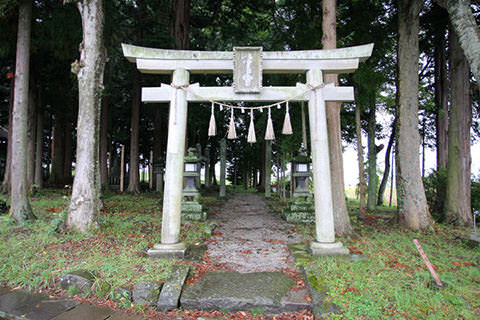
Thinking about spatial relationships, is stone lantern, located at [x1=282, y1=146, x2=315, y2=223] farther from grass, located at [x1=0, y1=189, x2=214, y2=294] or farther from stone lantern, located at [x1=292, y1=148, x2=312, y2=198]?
grass, located at [x1=0, y1=189, x2=214, y2=294]

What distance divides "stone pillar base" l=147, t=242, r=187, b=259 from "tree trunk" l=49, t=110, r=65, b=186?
528 inches

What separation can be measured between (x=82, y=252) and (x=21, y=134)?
3.72 meters

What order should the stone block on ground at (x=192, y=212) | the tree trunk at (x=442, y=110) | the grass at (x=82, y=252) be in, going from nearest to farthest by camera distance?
1. the grass at (x=82, y=252)
2. the stone block on ground at (x=192, y=212)
3. the tree trunk at (x=442, y=110)

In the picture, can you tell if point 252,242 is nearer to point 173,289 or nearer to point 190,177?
point 173,289

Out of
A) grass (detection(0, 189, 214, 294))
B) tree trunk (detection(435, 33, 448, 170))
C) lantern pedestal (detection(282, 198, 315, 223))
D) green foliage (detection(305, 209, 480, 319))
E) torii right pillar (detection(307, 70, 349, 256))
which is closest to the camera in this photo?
green foliage (detection(305, 209, 480, 319))

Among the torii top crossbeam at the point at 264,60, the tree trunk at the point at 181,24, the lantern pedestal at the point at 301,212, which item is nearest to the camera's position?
the torii top crossbeam at the point at 264,60

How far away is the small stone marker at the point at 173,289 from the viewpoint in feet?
11.4

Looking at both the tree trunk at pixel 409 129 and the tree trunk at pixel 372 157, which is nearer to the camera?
the tree trunk at pixel 409 129

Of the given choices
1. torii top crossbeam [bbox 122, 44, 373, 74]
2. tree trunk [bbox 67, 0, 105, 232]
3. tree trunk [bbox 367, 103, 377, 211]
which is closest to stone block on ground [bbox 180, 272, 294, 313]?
tree trunk [bbox 67, 0, 105, 232]

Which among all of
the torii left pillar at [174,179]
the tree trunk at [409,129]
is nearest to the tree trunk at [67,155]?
the torii left pillar at [174,179]

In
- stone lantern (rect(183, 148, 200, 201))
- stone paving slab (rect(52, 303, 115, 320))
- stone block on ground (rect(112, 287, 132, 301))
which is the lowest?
stone paving slab (rect(52, 303, 115, 320))

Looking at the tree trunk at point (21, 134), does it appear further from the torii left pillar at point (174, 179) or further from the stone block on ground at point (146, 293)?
the stone block on ground at point (146, 293)

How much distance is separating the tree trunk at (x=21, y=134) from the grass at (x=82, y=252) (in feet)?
1.10

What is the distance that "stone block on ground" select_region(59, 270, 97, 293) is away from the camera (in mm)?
3691
